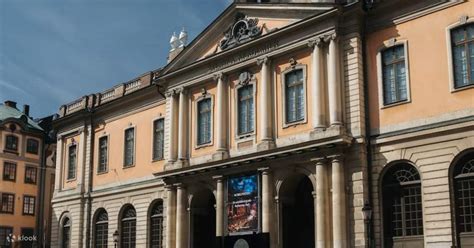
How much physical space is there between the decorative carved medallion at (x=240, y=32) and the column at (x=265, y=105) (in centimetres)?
159

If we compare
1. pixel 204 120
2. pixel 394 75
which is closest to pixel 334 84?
pixel 394 75

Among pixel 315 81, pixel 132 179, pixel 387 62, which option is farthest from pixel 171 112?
pixel 387 62

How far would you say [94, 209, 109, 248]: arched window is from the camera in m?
40.9

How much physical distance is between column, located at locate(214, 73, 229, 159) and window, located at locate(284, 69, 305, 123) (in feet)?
12.8

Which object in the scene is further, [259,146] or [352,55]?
[259,146]

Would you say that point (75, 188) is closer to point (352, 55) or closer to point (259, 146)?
point (259, 146)

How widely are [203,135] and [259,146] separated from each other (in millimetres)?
4912

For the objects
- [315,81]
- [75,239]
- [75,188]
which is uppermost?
[315,81]

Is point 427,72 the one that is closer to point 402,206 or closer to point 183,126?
point 402,206

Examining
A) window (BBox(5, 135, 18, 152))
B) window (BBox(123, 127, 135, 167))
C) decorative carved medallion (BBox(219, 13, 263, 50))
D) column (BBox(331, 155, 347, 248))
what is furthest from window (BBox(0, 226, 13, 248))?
column (BBox(331, 155, 347, 248))

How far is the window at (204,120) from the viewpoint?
1337 inches

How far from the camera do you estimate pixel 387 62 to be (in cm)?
2716

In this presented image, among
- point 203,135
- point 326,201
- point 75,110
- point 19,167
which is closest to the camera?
point 326,201

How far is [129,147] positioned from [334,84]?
16.6m
